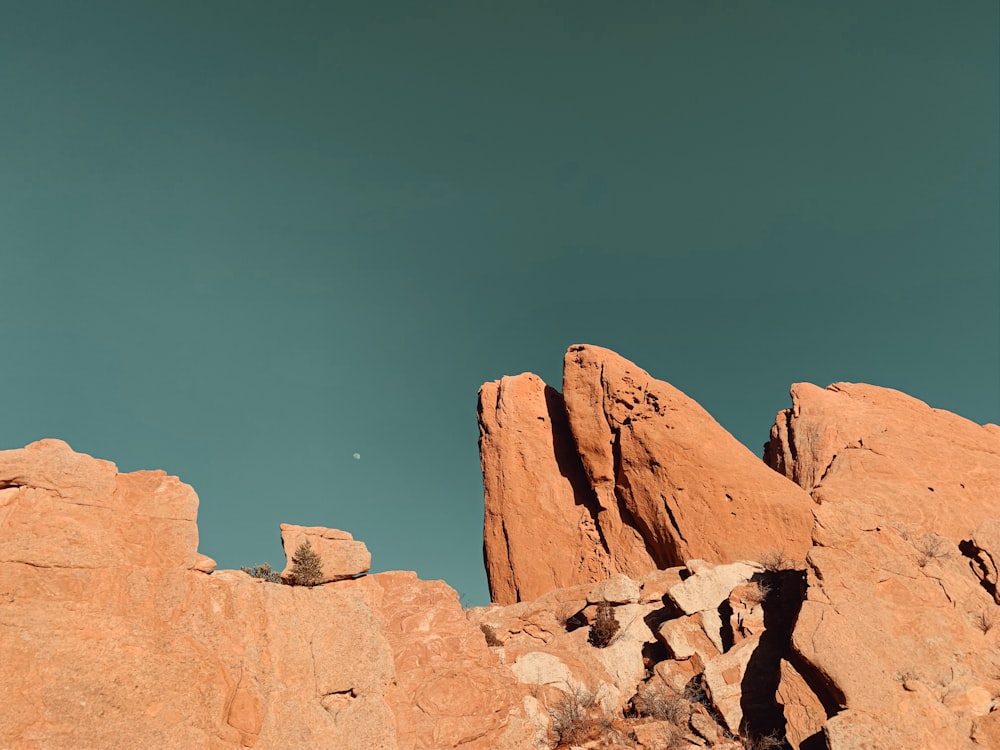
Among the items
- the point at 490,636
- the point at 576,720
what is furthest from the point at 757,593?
the point at 490,636

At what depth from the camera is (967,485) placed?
2016 centimetres

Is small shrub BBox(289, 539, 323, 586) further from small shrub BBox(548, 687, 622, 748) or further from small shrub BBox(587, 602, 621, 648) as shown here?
small shrub BBox(587, 602, 621, 648)

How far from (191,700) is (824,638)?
419 inches

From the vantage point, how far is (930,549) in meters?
13.6

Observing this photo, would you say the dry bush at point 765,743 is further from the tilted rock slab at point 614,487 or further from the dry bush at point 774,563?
the tilted rock slab at point 614,487

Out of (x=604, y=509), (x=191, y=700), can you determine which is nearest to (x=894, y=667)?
(x=191, y=700)

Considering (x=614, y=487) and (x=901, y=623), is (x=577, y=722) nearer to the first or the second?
(x=901, y=623)

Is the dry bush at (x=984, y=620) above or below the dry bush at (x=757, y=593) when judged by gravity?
below

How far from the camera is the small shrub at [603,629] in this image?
14364 mm

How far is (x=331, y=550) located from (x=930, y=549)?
13802mm

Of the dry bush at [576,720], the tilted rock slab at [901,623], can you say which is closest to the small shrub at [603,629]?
the dry bush at [576,720]

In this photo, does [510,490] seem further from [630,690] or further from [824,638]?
[824,638]

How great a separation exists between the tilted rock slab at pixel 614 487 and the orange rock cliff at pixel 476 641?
0.97m

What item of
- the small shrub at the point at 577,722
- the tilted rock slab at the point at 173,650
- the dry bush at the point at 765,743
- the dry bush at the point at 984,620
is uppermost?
the tilted rock slab at the point at 173,650
